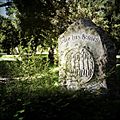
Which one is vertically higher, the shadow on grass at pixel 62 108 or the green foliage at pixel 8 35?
the green foliage at pixel 8 35

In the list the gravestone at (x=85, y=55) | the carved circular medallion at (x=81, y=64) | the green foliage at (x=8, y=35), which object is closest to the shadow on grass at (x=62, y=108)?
the gravestone at (x=85, y=55)

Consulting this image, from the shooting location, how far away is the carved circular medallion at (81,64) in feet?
28.2

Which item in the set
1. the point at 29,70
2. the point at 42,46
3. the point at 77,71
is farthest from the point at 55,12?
the point at 77,71

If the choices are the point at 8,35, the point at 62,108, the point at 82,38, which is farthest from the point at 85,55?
the point at 8,35

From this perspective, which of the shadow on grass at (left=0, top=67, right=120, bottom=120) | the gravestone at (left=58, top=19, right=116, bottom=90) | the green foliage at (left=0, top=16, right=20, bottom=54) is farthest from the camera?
the green foliage at (left=0, top=16, right=20, bottom=54)

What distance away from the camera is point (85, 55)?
8625 mm

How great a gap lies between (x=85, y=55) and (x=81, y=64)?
9.2 inches

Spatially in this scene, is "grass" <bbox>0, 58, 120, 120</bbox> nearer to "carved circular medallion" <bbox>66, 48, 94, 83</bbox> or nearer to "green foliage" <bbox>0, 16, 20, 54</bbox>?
"carved circular medallion" <bbox>66, 48, 94, 83</bbox>

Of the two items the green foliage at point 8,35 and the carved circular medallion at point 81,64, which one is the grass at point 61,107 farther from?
the green foliage at point 8,35

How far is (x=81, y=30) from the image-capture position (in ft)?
28.5

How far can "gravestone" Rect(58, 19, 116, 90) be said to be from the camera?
850cm

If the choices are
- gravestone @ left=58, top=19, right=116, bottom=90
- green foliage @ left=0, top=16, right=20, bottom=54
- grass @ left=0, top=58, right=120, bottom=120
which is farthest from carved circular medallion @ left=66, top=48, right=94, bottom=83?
green foliage @ left=0, top=16, right=20, bottom=54

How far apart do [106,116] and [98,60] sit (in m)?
4.38

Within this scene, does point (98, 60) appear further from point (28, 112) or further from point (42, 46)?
point (42, 46)
